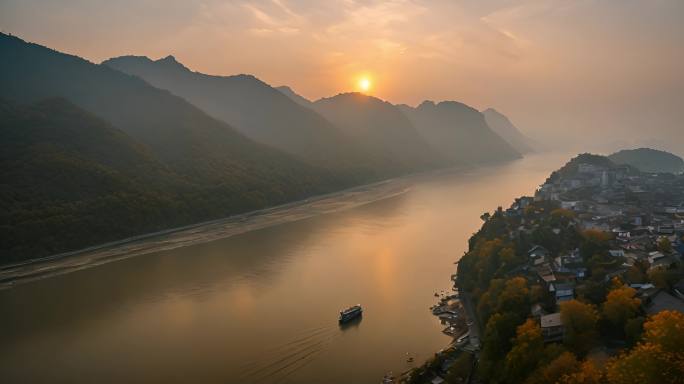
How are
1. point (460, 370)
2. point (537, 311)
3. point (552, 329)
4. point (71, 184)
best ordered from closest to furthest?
point (552, 329), point (460, 370), point (537, 311), point (71, 184)

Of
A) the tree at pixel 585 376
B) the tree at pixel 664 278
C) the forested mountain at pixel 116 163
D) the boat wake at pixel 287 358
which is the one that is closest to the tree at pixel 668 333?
the tree at pixel 585 376

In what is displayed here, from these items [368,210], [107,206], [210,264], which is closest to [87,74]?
[107,206]

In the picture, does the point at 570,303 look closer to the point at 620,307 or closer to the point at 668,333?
the point at 620,307

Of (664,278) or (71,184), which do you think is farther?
(71,184)

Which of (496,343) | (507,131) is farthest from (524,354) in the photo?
(507,131)

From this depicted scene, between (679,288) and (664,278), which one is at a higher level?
(664,278)

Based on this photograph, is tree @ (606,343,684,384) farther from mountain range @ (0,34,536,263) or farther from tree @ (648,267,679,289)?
mountain range @ (0,34,536,263)

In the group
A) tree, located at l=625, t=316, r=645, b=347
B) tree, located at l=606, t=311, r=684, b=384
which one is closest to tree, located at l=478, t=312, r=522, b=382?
tree, located at l=625, t=316, r=645, b=347
